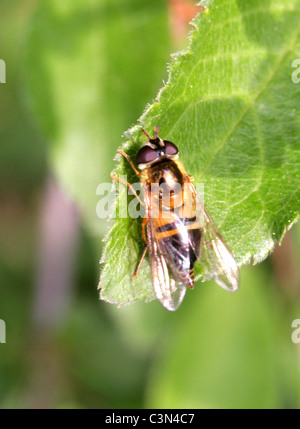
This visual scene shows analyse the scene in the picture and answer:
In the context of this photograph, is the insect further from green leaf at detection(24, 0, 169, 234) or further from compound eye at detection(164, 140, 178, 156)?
green leaf at detection(24, 0, 169, 234)

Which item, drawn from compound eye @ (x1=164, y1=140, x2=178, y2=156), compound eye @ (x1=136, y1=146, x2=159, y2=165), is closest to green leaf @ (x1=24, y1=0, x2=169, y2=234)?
compound eye @ (x1=136, y1=146, x2=159, y2=165)

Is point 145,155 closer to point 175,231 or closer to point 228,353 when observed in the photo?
point 175,231

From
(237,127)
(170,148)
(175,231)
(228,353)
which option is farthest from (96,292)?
(237,127)

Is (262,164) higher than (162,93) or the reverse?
the reverse

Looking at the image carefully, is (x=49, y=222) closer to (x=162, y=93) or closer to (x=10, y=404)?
(x=10, y=404)
